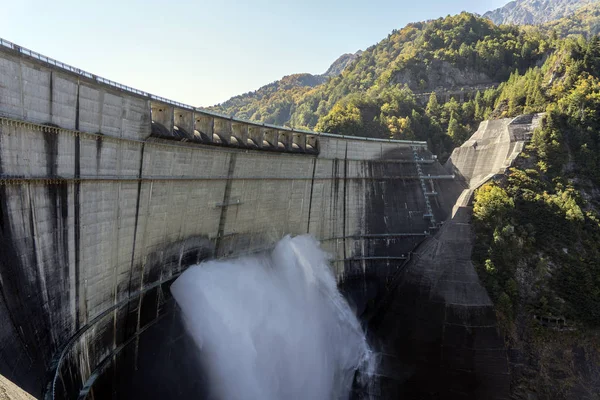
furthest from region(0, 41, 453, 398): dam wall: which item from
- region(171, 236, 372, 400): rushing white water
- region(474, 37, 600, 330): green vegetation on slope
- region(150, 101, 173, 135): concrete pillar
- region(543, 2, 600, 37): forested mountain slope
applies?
region(543, 2, 600, 37): forested mountain slope

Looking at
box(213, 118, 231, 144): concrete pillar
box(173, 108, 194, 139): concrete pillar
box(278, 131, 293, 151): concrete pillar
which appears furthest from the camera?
box(278, 131, 293, 151): concrete pillar

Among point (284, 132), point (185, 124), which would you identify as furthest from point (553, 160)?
point (185, 124)

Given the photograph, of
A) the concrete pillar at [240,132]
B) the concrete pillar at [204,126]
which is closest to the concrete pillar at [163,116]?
the concrete pillar at [204,126]

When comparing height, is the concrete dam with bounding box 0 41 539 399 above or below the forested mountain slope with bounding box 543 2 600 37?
below

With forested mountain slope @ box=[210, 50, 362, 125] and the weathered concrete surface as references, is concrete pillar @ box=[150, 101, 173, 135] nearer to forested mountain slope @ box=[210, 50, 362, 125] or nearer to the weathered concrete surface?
the weathered concrete surface

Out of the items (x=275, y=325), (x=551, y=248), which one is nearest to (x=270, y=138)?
(x=275, y=325)
